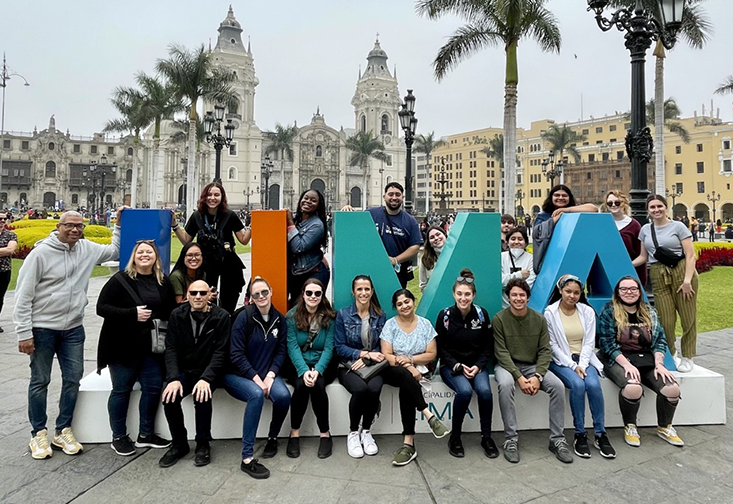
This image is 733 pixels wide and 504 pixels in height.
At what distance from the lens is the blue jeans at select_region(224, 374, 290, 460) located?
134 inches

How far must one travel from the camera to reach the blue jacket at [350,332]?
3816 mm

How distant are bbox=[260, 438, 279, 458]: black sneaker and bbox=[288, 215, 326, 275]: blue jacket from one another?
146 cm

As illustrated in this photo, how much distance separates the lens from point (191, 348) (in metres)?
3.55

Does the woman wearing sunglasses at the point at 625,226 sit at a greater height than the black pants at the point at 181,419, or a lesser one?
greater

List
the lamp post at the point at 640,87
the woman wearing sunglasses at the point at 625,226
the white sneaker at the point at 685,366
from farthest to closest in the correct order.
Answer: the lamp post at the point at 640,87, the woman wearing sunglasses at the point at 625,226, the white sneaker at the point at 685,366

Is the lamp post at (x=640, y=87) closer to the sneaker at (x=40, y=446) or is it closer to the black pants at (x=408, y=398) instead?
the black pants at (x=408, y=398)

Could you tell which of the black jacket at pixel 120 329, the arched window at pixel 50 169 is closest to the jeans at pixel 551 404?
the black jacket at pixel 120 329

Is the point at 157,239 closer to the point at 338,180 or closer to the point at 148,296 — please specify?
the point at 148,296

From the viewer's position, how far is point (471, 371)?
3721mm

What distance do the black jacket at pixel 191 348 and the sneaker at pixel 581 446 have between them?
2.67m

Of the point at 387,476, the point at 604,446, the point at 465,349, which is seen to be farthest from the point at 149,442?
the point at 604,446

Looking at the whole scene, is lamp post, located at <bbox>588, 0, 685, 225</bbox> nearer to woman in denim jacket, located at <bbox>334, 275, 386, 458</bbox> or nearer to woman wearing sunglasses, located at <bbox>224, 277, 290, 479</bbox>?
woman in denim jacket, located at <bbox>334, 275, 386, 458</bbox>

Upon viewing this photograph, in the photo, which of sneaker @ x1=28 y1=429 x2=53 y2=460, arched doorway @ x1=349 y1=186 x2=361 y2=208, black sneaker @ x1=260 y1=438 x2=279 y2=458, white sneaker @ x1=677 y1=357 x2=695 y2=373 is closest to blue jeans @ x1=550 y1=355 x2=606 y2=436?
white sneaker @ x1=677 y1=357 x2=695 y2=373

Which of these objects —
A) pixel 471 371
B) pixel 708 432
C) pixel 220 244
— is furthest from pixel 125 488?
pixel 708 432
